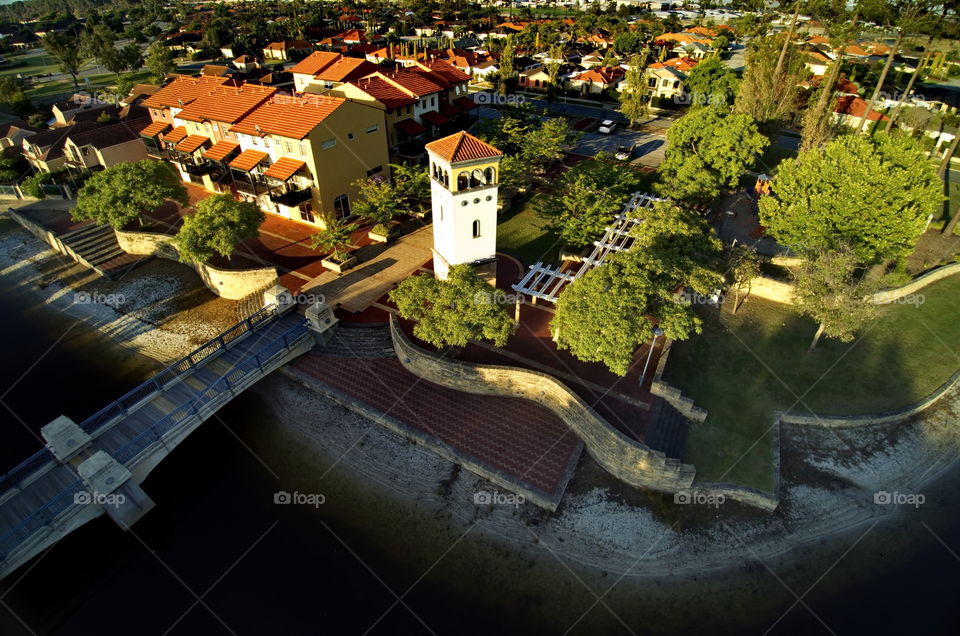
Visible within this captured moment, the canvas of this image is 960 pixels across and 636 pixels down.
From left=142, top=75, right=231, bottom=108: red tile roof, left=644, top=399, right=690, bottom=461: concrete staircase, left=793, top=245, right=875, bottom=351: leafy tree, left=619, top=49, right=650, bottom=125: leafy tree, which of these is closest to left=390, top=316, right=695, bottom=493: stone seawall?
left=644, top=399, right=690, bottom=461: concrete staircase

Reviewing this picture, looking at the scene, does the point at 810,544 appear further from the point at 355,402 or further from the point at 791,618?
the point at 355,402

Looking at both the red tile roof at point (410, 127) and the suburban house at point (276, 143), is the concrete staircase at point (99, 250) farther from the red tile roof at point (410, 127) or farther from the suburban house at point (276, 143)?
the red tile roof at point (410, 127)

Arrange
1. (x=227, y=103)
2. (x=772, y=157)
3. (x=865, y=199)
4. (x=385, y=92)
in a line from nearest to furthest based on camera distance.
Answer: (x=865, y=199)
(x=227, y=103)
(x=385, y=92)
(x=772, y=157)

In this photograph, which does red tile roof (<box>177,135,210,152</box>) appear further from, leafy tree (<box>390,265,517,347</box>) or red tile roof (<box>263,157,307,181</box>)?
leafy tree (<box>390,265,517,347</box>)

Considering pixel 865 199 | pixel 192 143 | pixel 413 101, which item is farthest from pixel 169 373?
pixel 865 199

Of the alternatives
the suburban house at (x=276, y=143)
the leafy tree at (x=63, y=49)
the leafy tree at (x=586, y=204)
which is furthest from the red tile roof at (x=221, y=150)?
the leafy tree at (x=63, y=49)

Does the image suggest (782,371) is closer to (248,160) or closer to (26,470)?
(26,470)
